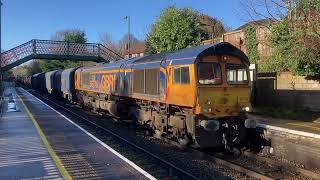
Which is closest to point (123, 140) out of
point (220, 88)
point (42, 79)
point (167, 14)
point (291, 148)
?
point (220, 88)

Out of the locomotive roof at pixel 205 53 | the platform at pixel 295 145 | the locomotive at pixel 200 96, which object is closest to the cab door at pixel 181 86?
the locomotive at pixel 200 96

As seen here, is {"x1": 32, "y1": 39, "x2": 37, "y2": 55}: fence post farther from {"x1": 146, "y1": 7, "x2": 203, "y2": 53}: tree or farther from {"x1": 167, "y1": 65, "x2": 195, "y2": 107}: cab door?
{"x1": 167, "y1": 65, "x2": 195, "y2": 107}: cab door

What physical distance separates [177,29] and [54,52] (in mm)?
17460

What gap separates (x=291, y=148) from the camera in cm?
1348

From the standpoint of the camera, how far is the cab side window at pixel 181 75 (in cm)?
1435

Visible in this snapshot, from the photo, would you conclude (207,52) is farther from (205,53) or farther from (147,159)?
(147,159)

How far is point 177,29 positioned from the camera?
37188 mm

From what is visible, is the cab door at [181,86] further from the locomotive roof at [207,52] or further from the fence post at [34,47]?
the fence post at [34,47]

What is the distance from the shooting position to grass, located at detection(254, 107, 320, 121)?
788 inches

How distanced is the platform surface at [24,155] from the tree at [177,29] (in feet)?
62.2

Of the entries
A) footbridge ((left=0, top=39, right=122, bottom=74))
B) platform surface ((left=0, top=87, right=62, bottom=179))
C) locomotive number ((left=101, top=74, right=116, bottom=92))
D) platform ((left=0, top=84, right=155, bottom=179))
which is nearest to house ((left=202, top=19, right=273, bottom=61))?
locomotive number ((left=101, top=74, right=116, bottom=92))

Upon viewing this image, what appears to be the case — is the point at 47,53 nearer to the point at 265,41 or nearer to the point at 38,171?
the point at 265,41

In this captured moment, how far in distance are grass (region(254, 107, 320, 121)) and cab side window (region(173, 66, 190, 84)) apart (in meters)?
7.31

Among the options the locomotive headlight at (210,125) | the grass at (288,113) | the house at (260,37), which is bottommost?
the grass at (288,113)
